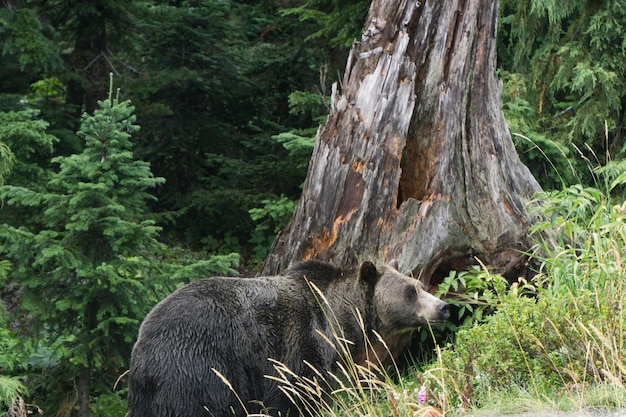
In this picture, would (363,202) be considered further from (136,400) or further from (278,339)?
(136,400)

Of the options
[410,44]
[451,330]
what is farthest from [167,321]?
[410,44]

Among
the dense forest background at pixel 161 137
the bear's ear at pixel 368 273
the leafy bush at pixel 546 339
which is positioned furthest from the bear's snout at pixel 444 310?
the dense forest background at pixel 161 137

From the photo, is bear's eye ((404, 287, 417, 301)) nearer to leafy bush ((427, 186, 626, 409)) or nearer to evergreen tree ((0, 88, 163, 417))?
leafy bush ((427, 186, 626, 409))

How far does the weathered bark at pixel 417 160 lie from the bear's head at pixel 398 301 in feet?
2.19

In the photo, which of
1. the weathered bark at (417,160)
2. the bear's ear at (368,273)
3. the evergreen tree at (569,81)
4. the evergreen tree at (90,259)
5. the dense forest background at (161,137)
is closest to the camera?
the bear's ear at (368,273)

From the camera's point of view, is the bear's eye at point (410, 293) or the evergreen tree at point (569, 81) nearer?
the bear's eye at point (410, 293)

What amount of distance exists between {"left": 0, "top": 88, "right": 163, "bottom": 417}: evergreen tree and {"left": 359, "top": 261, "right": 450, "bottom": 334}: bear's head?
2.23 metres

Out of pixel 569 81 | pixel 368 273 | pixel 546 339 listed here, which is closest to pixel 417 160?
pixel 368 273

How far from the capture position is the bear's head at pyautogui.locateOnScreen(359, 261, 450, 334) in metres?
6.22

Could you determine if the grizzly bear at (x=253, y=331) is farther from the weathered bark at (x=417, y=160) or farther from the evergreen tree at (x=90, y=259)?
the evergreen tree at (x=90, y=259)

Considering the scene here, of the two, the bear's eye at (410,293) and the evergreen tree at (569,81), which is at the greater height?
the evergreen tree at (569,81)

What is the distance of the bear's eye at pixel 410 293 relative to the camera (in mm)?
6316

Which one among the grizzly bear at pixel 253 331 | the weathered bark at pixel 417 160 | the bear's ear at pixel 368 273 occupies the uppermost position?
the weathered bark at pixel 417 160

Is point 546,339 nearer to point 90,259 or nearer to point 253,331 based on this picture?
point 253,331
